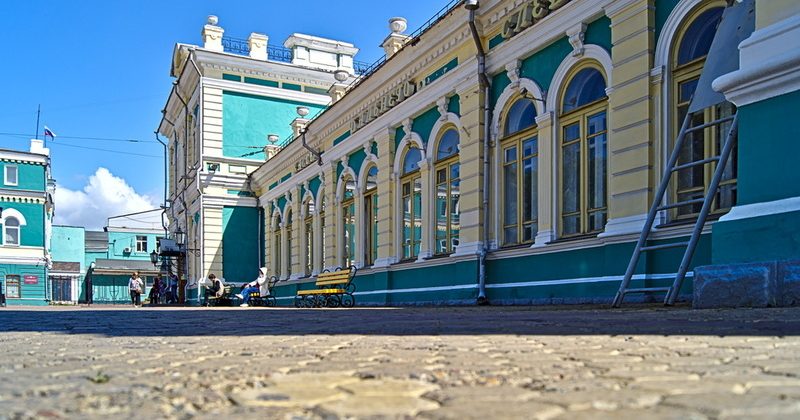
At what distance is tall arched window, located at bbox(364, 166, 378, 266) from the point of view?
18.0m

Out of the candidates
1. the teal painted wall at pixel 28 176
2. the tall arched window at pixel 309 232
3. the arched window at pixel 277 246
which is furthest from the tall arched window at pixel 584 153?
the teal painted wall at pixel 28 176

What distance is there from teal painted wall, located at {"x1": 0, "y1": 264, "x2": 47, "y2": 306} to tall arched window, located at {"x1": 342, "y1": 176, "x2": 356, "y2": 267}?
2767cm

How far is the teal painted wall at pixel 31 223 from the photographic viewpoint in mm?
40500

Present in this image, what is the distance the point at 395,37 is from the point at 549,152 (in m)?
7.24

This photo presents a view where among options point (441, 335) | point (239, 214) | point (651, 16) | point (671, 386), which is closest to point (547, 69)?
point (651, 16)

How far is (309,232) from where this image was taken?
2292cm

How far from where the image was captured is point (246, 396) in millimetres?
2047

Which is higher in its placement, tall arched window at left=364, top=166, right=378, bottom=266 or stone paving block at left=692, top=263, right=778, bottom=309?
tall arched window at left=364, top=166, right=378, bottom=266

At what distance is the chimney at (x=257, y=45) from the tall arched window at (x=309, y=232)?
28.1ft

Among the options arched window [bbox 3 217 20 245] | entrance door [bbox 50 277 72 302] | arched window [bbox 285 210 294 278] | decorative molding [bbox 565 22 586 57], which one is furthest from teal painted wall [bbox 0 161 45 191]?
decorative molding [bbox 565 22 586 57]

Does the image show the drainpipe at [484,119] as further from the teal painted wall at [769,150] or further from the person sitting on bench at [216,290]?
the person sitting on bench at [216,290]

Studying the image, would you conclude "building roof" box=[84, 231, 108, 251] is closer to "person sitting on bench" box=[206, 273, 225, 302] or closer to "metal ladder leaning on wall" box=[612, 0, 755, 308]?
"person sitting on bench" box=[206, 273, 225, 302]

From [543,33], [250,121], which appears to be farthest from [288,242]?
[543,33]

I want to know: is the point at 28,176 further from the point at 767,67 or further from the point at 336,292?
the point at 767,67
